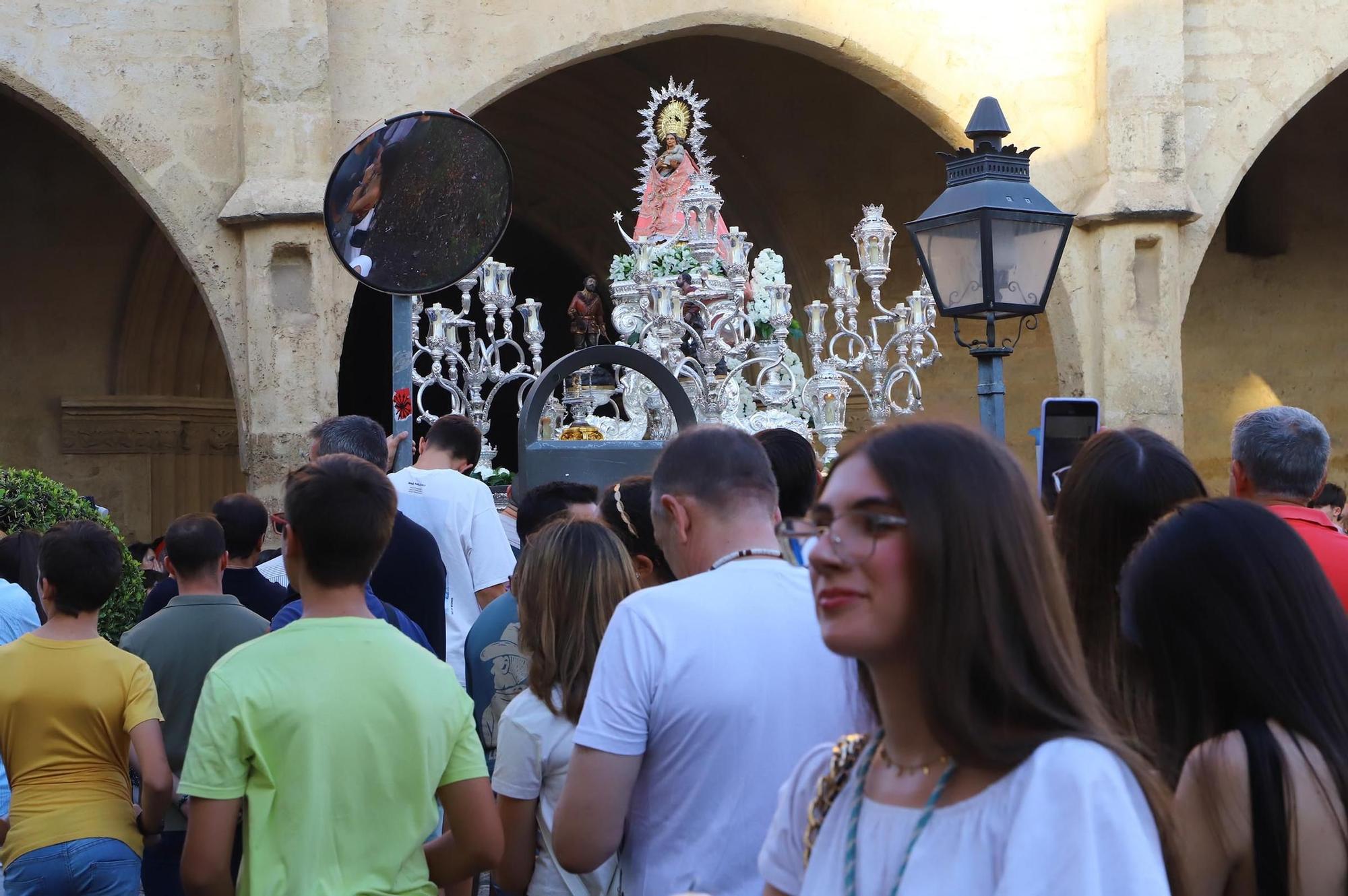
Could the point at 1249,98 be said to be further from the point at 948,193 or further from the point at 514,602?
the point at 514,602

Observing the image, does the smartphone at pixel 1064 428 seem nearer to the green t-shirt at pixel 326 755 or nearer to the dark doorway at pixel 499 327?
the green t-shirt at pixel 326 755

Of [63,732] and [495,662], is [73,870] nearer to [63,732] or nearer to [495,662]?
[63,732]

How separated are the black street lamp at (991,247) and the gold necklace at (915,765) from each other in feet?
12.3

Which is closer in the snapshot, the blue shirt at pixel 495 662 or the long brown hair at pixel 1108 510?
the long brown hair at pixel 1108 510

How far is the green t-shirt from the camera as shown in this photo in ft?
8.67

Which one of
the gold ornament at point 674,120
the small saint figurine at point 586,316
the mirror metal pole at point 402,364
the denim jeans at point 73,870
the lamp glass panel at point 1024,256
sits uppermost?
the gold ornament at point 674,120

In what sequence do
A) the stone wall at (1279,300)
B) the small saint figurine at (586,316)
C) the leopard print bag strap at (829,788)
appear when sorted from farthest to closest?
the stone wall at (1279,300)
the small saint figurine at (586,316)
the leopard print bag strap at (829,788)

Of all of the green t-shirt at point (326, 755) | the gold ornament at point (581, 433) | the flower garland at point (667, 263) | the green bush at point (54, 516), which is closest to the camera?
the green t-shirt at point (326, 755)

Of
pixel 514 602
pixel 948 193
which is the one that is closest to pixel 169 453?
pixel 948 193

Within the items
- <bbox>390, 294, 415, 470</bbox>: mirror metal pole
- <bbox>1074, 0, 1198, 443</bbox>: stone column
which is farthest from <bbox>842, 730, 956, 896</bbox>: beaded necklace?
<bbox>1074, 0, 1198, 443</bbox>: stone column

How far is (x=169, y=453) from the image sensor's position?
489 inches

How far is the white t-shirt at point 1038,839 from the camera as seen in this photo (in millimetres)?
1486

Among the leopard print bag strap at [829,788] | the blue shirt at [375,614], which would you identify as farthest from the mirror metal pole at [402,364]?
the leopard print bag strap at [829,788]

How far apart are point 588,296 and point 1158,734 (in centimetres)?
800
